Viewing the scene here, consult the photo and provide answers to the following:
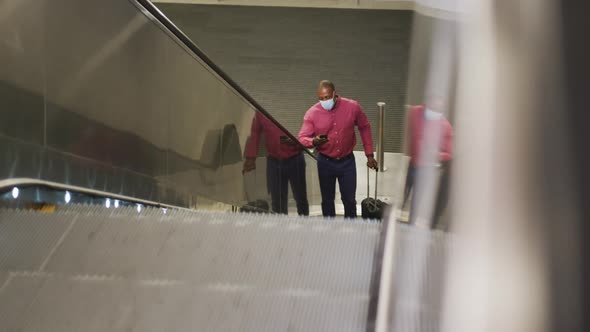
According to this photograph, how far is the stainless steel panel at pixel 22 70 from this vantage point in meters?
2.35

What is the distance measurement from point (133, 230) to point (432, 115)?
97cm

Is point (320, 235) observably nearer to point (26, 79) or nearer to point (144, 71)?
point (26, 79)

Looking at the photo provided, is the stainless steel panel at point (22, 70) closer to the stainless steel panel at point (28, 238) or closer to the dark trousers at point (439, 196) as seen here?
the stainless steel panel at point (28, 238)

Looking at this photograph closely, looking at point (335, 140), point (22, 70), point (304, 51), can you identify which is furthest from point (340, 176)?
point (304, 51)

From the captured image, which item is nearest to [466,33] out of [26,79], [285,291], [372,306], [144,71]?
[372,306]

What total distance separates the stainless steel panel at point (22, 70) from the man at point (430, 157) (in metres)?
1.44

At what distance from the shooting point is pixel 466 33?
101 cm

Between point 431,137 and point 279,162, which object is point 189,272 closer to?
point 431,137

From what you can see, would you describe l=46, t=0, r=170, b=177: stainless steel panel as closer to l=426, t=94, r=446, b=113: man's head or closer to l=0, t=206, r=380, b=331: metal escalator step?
l=0, t=206, r=380, b=331: metal escalator step

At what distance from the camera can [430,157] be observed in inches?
57.2

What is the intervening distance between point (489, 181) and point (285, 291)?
913mm

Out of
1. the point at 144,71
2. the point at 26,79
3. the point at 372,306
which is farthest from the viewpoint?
the point at 144,71

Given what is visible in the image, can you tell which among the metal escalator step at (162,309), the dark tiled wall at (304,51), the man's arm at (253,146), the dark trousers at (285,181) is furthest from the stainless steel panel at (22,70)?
the dark tiled wall at (304,51)

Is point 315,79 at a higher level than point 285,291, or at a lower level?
higher
